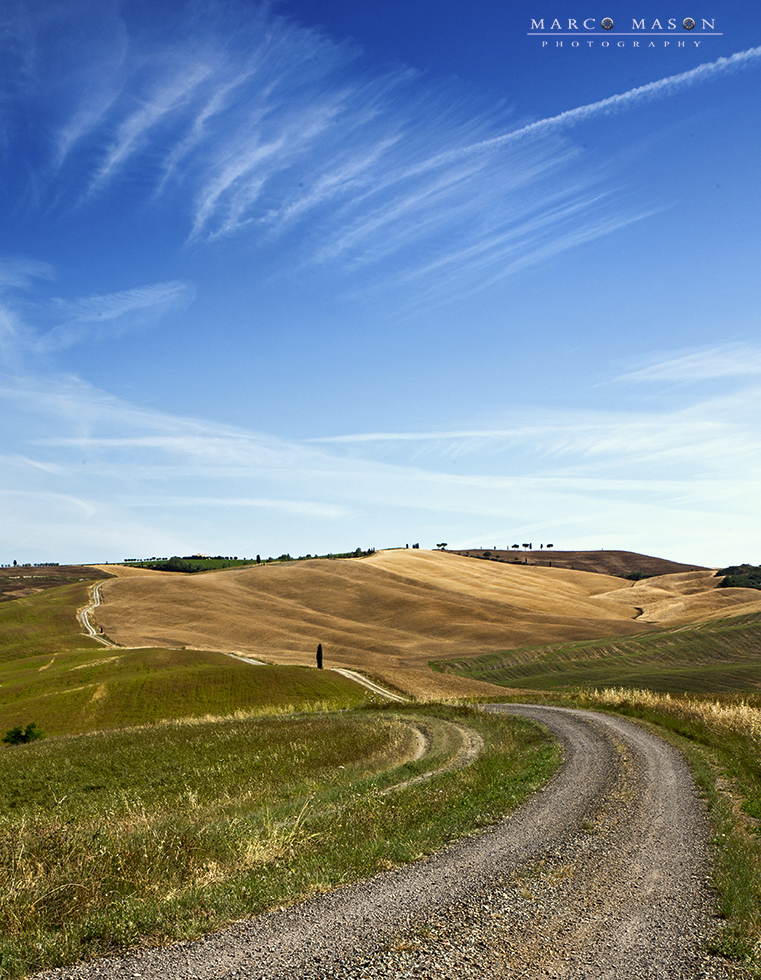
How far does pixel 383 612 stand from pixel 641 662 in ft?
168

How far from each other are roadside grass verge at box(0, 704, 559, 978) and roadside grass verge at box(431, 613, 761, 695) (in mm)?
52231

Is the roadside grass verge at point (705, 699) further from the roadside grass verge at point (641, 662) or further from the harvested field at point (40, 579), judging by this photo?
the harvested field at point (40, 579)

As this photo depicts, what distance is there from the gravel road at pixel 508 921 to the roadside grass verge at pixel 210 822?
66 centimetres

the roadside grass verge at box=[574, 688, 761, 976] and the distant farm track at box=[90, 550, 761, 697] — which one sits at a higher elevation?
the roadside grass verge at box=[574, 688, 761, 976]

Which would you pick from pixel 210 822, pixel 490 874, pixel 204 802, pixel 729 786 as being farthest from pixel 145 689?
pixel 490 874

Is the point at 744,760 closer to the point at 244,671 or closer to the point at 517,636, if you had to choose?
the point at 244,671

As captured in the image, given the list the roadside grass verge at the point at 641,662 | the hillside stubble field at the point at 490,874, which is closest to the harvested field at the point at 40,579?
the roadside grass verge at the point at 641,662

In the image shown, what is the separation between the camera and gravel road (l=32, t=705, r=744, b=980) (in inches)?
304

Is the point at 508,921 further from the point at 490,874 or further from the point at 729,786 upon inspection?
the point at 729,786

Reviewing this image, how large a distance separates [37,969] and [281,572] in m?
153

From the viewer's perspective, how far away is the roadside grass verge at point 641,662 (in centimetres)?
7631

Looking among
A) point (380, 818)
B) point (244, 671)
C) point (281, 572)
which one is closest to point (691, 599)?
point (281, 572)

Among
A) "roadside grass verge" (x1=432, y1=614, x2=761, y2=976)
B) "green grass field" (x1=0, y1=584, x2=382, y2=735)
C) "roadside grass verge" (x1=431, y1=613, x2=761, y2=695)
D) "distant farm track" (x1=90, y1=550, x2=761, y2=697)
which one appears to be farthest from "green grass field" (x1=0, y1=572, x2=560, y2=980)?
"roadside grass verge" (x1=431, y1=613, x2=761, y2=695)

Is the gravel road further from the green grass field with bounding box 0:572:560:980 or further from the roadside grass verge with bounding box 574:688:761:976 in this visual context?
the green grass field with bounding box 0:572:560:980
